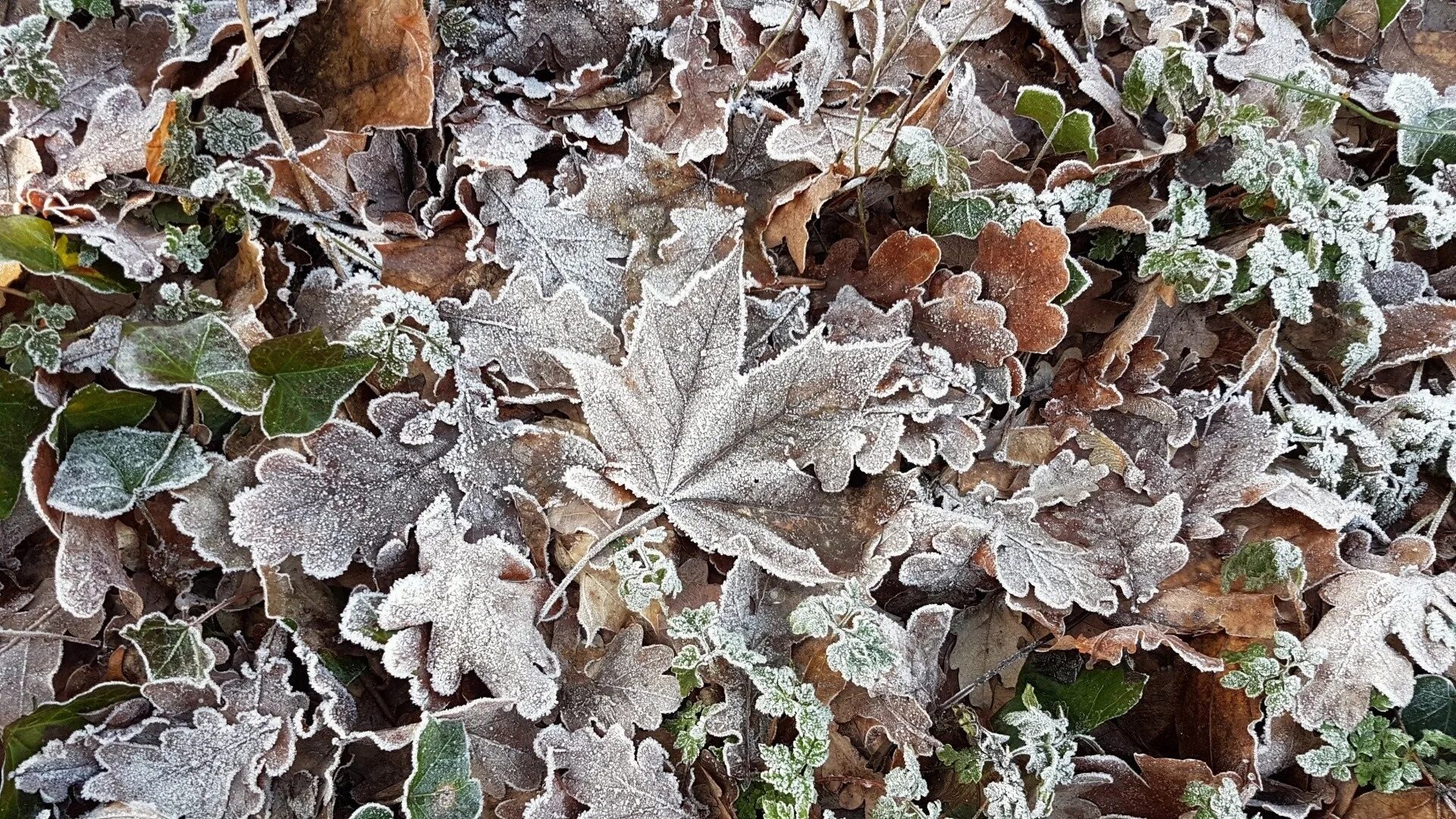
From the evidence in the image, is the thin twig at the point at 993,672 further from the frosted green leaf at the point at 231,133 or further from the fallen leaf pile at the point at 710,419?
the frosted green leaf at the point at 231,133

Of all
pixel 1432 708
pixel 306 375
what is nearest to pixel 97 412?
pixel 306 375

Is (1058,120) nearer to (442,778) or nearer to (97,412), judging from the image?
(442,778)

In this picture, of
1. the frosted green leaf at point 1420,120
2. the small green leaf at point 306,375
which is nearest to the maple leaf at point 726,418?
the small green leaf at point 306,375

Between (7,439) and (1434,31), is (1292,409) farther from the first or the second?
(7,439)

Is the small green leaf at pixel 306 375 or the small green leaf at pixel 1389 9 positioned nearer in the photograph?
the small green leaf at pixel 306 375

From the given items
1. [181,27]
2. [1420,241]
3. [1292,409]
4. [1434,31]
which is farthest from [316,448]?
[1434,31]

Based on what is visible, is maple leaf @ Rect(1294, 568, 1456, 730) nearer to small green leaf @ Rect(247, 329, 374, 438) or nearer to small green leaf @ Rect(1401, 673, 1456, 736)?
small green leaf @ Rect(1401, 673, 1456, 736)
